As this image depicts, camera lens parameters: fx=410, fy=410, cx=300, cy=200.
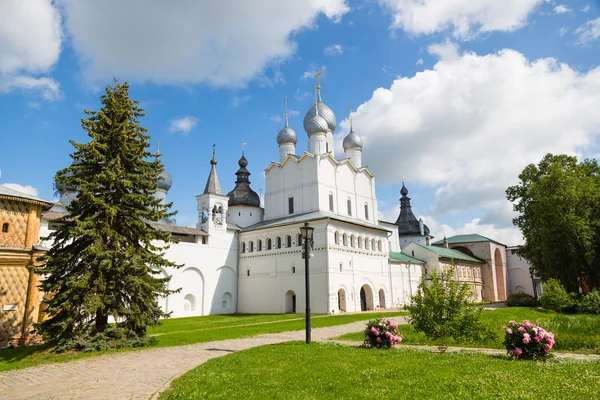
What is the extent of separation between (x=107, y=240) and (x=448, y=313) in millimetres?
10660

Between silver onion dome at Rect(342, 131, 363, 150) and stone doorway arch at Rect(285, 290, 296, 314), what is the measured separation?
17.3m

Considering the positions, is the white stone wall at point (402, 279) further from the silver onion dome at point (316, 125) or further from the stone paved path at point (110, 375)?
the stone paved path at point (110, 375)

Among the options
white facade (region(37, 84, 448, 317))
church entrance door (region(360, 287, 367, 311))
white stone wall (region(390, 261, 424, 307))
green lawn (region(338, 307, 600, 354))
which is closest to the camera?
green lawn (region(338, 307, 600, 354))

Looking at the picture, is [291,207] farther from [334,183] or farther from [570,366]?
[570,366]

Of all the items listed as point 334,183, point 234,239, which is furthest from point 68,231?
point 334,183

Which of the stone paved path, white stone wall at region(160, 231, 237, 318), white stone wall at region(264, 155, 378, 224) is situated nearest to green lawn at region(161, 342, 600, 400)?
the stone paved path

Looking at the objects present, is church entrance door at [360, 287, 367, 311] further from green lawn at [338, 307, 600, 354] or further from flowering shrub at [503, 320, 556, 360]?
flowering shrub at [503, 320, 556, 360]

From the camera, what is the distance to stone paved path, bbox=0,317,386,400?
7258mm

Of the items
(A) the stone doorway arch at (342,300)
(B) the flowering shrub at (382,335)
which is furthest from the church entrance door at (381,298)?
(B) the flowering shrub at (382,335)

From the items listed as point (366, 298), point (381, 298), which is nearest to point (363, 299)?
point (366, 298)

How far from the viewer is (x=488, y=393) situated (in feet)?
19.4

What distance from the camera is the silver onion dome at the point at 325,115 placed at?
126 ft

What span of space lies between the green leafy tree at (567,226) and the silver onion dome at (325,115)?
1783 cm

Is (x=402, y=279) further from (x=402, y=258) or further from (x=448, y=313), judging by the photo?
(x=448, y=313)
